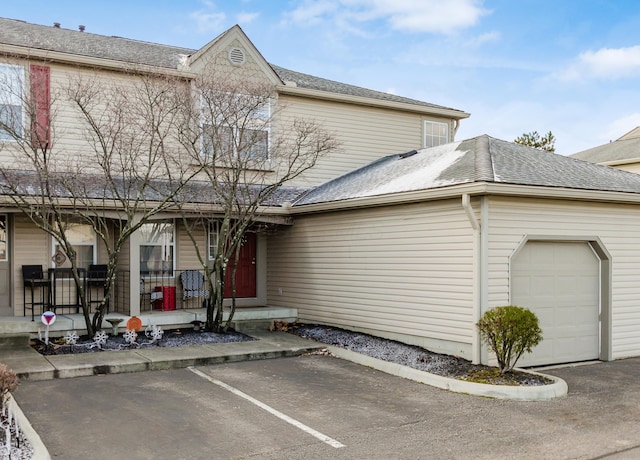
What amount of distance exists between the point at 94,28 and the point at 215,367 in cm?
1224

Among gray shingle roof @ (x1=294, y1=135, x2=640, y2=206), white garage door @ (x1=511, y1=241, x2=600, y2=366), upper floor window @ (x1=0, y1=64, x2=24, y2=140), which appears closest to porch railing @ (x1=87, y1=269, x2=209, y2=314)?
gray shingle roof @ (x1=294, y1=135, x2=640, y2=206)

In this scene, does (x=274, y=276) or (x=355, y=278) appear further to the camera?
(x=274, y=276)

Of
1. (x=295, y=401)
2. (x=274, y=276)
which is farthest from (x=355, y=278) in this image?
(x=295, y=401)

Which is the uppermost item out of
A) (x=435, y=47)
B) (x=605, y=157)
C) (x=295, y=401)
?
(x=435, y=47)

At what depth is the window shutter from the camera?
1066 centimetres

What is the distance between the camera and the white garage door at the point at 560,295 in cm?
990

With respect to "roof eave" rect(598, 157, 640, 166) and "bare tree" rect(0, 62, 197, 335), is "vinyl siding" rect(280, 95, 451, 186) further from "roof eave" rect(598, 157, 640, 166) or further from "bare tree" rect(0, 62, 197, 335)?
"roof eave" rect(598, 157, 640, 166)

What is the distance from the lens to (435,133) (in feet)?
56.9

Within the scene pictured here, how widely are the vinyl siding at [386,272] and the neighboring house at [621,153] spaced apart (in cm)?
1732

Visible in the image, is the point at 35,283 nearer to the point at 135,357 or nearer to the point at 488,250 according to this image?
the point at 135,357

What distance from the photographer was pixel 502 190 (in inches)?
361

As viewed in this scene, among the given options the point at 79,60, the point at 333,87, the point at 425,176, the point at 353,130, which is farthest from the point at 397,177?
the point at 79,60

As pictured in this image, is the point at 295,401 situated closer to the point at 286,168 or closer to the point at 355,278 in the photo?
the point at 355,278

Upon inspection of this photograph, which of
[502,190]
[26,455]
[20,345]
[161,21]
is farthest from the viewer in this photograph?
[161,21]
